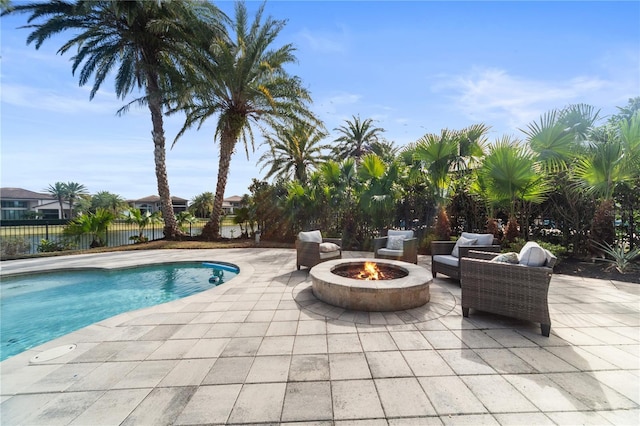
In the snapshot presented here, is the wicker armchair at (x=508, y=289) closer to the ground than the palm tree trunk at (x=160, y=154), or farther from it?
closer to the ground

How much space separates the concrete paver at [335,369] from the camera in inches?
72.2

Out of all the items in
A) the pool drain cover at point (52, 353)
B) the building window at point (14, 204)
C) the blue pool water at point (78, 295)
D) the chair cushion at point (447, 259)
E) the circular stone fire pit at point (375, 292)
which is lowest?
the blue pool water at point (78, 295)

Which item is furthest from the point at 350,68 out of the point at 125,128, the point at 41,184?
the point at 41,184

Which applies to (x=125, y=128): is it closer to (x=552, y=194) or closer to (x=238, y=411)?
(x=238, y=411)

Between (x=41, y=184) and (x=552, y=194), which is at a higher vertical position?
(x=41, y=184)

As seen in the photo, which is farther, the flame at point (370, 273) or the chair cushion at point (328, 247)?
the chair cushion at point (328, 247)

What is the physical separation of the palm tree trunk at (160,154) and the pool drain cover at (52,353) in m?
10.6

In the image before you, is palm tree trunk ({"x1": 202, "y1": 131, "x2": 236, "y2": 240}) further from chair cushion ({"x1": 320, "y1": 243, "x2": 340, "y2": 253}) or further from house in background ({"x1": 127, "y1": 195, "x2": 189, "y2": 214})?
house in background ({"x1": 127, "y1": 195, "x2": 189, "y2": 214})

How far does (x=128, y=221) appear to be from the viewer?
40.2 feet

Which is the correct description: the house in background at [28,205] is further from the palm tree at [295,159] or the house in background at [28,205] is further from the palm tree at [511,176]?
the palm tree at [511,176]

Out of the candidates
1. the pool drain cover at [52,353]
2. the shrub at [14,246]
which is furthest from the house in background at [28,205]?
the pool drain cover at [52,353]

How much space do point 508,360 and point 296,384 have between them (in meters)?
2.00

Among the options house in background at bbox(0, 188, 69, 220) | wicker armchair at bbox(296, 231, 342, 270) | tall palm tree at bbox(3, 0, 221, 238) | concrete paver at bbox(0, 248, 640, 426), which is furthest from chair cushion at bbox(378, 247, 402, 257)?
house in background at bbox(0, 188, 69, 220)

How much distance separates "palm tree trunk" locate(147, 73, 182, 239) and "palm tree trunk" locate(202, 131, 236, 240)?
5.07 feet
